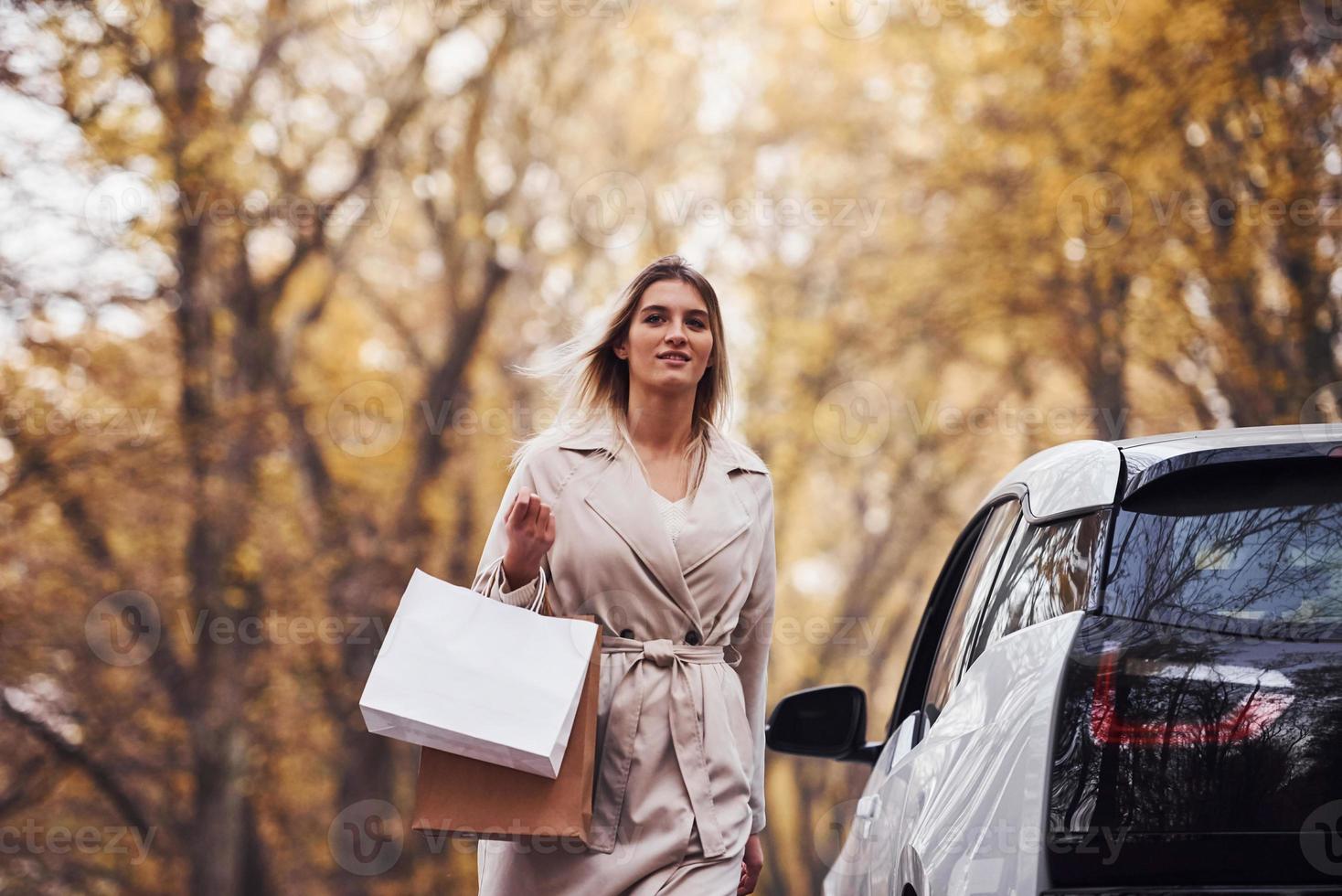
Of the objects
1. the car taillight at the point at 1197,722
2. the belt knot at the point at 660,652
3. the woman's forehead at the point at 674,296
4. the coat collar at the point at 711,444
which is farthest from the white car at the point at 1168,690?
the woman's forehead at the point at 674,296

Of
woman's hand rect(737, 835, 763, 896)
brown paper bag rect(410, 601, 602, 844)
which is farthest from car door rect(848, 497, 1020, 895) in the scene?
brown paper bag rect(410, 601, 602, 844)

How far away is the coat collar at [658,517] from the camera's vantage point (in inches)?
146

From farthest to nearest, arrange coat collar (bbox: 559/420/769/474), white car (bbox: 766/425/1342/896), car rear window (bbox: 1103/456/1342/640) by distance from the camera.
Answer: coat collar (bbox: 559/420/769/474) < car rear window (bbox: 1103/456/1342/640) < white car (bbox: 766/425/1342/896)

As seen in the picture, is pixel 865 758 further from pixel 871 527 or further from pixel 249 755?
pixel 871 527

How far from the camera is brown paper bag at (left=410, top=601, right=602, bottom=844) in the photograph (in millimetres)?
3252

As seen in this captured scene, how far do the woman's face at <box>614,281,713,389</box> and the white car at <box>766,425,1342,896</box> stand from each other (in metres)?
1.30

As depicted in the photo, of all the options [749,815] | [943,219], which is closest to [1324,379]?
[943,219]

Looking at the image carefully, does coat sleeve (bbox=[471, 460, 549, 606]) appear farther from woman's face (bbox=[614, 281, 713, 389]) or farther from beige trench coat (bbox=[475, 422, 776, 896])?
woman's face (bbox=[614, 281, 713, 389])

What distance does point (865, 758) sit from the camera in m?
4.58

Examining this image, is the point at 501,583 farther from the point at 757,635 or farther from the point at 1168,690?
the point at 1168,690

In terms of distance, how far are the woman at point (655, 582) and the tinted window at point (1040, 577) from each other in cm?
70

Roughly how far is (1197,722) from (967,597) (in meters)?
1.63

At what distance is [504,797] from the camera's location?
3.28 metres

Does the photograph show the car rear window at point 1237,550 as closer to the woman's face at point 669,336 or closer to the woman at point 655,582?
the woman at point 655,582
